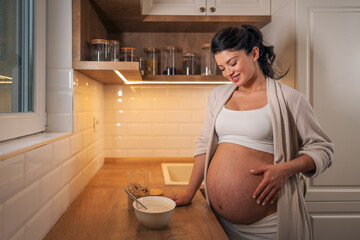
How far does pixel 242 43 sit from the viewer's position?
47.4 inches

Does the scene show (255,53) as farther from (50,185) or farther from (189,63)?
(50,185)

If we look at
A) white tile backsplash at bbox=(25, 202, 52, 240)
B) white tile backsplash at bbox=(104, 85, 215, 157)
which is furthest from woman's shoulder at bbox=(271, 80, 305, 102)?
white tile backsplash at bbox=(25, 202, 52, 240)

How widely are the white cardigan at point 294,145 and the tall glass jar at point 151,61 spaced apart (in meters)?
0.82

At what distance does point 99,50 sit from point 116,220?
789mm

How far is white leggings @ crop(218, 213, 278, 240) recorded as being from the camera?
1.10m

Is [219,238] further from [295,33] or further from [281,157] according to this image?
[295,33]

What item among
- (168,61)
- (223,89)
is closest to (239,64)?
(223,89)

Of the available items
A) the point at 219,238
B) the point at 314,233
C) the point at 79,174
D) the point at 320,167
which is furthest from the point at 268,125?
the point at 79,174

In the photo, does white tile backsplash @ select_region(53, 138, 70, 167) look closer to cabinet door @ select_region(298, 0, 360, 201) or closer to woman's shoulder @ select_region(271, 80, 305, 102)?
woman's shoulder @ select_region(271, 80, 305, 102)

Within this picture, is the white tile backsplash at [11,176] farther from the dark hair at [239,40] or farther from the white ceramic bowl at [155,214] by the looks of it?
the dark hair at [239,40]

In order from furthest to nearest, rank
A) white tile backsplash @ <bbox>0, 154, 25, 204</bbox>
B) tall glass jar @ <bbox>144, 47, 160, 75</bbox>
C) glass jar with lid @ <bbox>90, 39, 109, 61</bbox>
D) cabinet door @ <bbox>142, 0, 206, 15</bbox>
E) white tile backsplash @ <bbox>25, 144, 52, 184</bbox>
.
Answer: tall glass jar @ <bbox>144, 47, 160, 75</bbox>
cabinet door @ <bbox>142, 0, 206, 15</bbox>
glass jar with lid @ <bbox>90, 39, 109, 61</bbox>
white tile backsplash @ <bbox>25, 144, 52, 184</bbox>
white tile backsplash @ <bbox>0, 154, 25, 204</bbox>

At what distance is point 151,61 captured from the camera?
178cm

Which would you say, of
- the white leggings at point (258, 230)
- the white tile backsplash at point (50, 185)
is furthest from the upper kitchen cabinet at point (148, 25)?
the white leggings at point (258, 230)

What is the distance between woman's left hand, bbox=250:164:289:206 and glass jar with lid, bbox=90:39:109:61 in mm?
876
